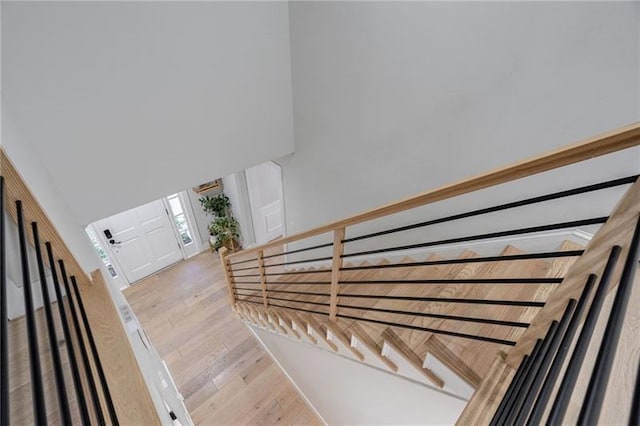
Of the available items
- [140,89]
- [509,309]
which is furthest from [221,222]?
[509,309]

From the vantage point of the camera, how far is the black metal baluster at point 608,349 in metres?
0.39

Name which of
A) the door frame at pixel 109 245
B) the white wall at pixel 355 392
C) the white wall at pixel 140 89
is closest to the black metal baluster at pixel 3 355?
the white wall at pixel 355 392

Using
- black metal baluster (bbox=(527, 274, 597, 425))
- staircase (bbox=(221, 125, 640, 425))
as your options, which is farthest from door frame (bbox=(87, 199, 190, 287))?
black metal baluster (bbox=(527, 274, 597, 425))

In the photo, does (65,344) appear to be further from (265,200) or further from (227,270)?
(265,200)

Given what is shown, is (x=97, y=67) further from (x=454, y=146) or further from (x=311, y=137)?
(x=454, y=146)

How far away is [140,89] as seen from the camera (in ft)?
6.70

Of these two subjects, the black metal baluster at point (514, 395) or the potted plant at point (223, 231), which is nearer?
the black metal baluster at point (514, 395)

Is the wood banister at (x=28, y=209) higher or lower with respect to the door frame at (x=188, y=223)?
lower

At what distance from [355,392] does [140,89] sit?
8.63 ft

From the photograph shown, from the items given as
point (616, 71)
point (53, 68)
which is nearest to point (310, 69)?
point (53, 68)

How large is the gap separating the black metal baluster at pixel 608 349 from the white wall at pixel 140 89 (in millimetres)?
2505

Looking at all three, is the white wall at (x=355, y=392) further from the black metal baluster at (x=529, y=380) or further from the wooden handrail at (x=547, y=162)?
the wooden handrail at (x=547, y=162)

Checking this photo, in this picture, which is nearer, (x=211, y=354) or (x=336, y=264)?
(x=336, y=264)

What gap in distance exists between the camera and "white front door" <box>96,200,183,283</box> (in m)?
4.14
